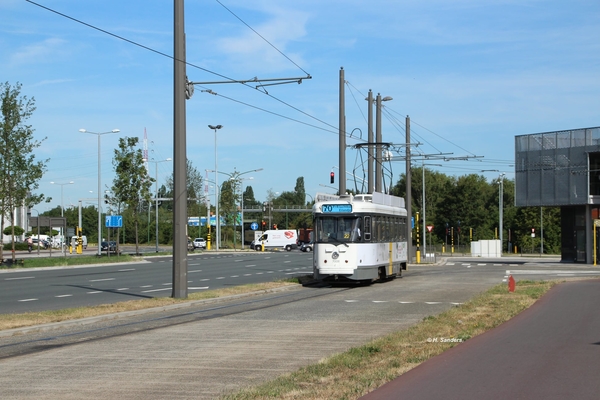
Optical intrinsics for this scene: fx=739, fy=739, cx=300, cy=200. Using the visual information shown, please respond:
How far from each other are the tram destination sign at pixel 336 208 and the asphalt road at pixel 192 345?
6.10 m

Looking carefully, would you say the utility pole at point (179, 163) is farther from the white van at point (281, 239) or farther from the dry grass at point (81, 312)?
the white van at point (281, 239)

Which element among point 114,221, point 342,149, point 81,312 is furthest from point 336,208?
point 114,221

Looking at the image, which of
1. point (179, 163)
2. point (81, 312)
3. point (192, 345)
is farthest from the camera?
point (179, 163)

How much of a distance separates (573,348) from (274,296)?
12.9 metres

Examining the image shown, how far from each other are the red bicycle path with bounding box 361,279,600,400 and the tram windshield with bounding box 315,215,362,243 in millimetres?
11633

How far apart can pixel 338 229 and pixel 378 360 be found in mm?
16808

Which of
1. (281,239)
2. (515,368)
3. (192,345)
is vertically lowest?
(192,345)

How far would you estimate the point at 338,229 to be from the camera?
27000mm

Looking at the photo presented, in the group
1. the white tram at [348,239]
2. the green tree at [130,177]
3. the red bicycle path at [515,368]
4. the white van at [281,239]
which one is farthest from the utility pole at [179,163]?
the white van at [281,239]

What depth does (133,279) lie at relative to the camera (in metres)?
32.5

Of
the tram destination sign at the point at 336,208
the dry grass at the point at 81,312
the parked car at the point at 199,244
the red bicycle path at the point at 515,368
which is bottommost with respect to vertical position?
the parked car at the point at 199,244

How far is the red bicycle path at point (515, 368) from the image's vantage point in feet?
26.1

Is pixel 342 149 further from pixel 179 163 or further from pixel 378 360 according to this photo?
pixel 378 360

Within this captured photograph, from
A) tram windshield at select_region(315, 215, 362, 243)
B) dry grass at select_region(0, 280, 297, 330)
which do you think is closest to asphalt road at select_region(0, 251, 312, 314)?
dry grass at select_region(0, 280, 297, 330)
